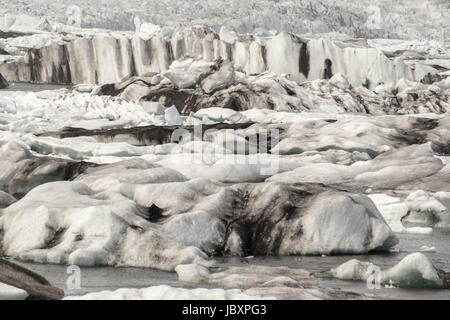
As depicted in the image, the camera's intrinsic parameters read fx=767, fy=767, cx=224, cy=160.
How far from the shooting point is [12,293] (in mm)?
8125

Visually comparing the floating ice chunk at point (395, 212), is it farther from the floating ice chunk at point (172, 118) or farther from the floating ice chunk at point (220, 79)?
the floating ice chunk at point (220, 79)

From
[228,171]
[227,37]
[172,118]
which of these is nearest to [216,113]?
[172,118]

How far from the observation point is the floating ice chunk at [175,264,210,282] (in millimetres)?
10055

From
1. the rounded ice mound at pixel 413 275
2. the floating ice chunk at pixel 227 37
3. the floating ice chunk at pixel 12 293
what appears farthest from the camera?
the floating ice chunk at pixel 227 37

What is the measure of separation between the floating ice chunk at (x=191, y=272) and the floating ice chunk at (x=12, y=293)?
2.49 meters

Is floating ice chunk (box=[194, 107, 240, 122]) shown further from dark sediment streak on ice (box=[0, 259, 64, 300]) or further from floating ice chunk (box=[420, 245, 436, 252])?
dark sediment streak on ice (box=[0, 259, 64, 300])

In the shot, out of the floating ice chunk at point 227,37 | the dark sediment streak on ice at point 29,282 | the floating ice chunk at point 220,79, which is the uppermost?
the floating ice chunk at point 227,37

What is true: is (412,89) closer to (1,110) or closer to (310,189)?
(1,110)

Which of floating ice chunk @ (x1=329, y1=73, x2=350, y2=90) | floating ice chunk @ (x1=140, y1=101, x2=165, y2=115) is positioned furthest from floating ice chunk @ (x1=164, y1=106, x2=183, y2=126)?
floating ice chunk @ (x1=329, y1=73, x2=350, y2=90)

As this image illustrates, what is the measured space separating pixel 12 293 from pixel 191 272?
269cm

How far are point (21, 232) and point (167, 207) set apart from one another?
2.40 meters

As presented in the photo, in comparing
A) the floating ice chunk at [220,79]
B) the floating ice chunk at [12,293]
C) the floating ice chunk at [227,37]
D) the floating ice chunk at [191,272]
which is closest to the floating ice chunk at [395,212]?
the floating ice chunk at [191,272]

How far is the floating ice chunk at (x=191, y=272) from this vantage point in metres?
10.1

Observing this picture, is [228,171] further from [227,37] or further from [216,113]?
[227,37]
